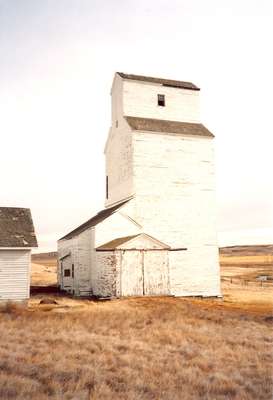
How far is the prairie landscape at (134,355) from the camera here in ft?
29.7

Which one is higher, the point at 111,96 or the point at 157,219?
the point at 111,96

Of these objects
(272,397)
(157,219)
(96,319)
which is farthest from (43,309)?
(272,397)

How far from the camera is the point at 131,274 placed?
2523cm

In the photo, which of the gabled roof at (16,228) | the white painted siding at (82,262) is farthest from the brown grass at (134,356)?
the white painted siding at (82,262)

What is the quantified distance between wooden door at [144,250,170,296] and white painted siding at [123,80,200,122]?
12.0 m

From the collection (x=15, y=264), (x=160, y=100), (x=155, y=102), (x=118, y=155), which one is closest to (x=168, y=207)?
(x=118, y=155)

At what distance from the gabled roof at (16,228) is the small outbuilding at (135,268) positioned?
4.68 metres

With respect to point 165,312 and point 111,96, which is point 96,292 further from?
point 111,96

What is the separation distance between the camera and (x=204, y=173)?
31.0 m

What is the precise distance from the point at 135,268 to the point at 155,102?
14.3 metres

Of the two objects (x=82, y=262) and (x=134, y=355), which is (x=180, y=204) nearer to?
(x=82, y=262)

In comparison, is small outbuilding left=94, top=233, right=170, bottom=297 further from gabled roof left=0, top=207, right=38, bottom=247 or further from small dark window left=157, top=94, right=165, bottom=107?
small dark window left=157, top=94, right=165, bottom=107

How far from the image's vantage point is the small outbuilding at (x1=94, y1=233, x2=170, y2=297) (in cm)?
2508

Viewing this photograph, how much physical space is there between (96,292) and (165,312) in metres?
8.84
